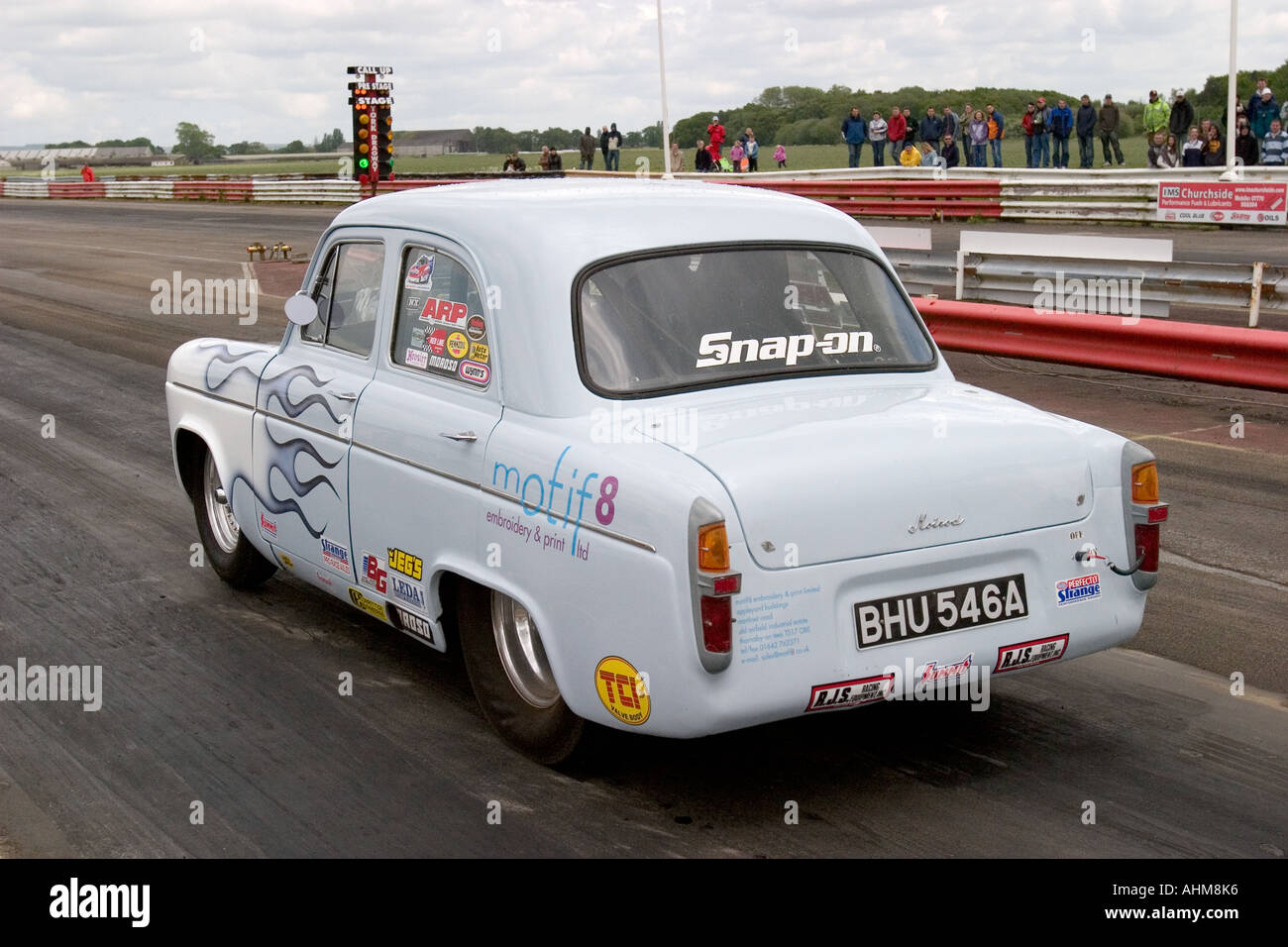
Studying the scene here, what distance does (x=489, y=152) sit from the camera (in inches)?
4058

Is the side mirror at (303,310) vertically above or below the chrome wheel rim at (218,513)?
above

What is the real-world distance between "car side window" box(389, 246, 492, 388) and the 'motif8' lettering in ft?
1.52

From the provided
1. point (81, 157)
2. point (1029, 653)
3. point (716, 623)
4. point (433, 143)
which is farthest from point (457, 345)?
point (81, 157)

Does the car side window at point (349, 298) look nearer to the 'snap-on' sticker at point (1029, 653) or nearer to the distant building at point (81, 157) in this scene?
the 'snap-on' sticker at point (1029, 653)

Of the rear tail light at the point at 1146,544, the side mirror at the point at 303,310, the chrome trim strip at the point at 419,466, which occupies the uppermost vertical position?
the side mirror at the point at 303,310

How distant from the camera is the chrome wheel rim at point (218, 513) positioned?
6.80 m

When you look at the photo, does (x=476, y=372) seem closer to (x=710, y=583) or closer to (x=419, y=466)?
(x=419, y=466)

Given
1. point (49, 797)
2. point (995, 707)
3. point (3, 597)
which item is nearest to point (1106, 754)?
point (995, 707)

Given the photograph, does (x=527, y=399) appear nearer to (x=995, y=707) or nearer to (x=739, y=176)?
(x=995, y=707)

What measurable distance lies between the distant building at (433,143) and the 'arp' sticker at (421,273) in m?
103

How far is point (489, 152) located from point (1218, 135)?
79.8 metres

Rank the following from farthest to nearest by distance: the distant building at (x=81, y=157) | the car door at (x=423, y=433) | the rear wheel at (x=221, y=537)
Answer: the distant building at (x=81, y=157) < the rear wheel at (x=221, y=537) < the car door at (x=423, y=433)

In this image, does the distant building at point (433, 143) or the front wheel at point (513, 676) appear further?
the distant building at point (433, 143)

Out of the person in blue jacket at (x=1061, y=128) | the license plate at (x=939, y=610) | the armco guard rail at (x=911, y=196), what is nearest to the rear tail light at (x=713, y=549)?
the license plate at (x=939, y=610)
